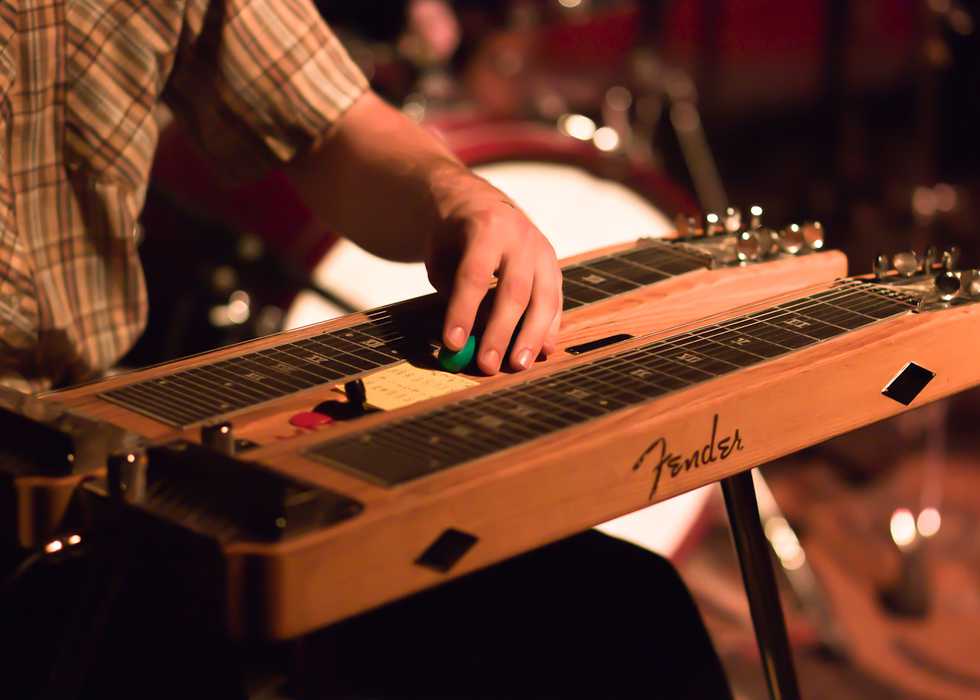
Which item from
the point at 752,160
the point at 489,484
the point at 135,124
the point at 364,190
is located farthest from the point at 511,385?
the point at 752,160

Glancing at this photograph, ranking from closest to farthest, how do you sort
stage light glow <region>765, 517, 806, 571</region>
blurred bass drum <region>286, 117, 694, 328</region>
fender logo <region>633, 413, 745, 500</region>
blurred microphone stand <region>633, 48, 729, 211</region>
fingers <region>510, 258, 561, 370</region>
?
fender logo <region>633, 413, 745, 500</region>
fingers <region>510, 258, 561, 370</region>
blurred bass drum <region>286, 117, 694, 328</region>
stage light glow <region>765, 517, 806, 571</region>
blurred microphone stand <region>633, 48, 729, 211</region>

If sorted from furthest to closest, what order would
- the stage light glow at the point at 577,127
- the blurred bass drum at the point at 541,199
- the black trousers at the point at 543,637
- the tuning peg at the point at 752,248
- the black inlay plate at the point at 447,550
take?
the stage light glow at the point at 577,127 → the blurred bass drum at the point at 541,199 → the tuning peg at the point at 752,248 → the black trousers at the point at 543,637 → the black inlay plate at the point at 447,550

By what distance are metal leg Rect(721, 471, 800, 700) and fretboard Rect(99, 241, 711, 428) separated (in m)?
0.22

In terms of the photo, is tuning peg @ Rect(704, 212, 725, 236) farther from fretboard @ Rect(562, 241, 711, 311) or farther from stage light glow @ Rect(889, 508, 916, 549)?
stage light glow @ Rect(889, 508, 916, 549)

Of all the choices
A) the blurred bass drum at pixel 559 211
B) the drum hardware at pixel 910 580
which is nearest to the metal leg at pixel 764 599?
the blurred bass drum at pixel 559 211

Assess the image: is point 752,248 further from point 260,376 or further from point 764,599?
point 260,376

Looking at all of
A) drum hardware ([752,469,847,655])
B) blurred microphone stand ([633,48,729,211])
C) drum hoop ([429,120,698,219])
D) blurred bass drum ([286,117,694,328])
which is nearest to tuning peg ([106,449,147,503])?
blurred bass drum ([286,117,694,328])

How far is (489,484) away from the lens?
2.18 ft

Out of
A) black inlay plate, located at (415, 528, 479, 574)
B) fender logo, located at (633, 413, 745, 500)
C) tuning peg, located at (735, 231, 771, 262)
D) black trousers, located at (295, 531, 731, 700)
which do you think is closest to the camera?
black inlay plate, located at (415, 528, 479, 574)

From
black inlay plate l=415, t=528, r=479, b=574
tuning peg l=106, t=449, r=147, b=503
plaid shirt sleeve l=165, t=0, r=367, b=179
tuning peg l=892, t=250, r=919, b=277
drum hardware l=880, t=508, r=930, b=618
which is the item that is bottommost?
drum hardware l=880, t=508, r=930, b=618

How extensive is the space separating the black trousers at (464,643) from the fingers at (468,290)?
0.26m

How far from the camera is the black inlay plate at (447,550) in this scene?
2.13 feet

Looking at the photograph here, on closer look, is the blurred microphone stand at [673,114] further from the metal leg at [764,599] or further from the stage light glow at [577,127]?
the metal leg at [764,599]

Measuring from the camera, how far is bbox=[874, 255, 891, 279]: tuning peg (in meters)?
1.04
